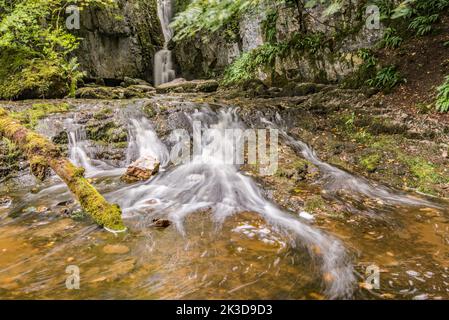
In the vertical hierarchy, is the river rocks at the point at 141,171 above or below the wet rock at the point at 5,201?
above

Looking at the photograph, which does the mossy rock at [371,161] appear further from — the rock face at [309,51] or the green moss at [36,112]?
the green moss at [36,112]

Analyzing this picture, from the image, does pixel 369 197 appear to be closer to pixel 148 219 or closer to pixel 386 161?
pixel 386 161

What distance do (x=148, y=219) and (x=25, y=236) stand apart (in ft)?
4.72

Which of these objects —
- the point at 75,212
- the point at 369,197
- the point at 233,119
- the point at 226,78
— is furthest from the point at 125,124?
the point at 226,78

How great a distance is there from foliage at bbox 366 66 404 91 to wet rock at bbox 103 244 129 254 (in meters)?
8.04

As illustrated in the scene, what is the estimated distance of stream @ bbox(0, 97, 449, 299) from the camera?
2514mm

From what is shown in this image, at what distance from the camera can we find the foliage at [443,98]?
261 inches

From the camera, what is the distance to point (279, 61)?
37.3ft

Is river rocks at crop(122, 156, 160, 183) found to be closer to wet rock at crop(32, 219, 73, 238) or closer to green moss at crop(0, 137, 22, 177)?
wet rock at crop(32, 219, 73, 238)

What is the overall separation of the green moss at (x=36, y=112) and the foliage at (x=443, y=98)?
914cm

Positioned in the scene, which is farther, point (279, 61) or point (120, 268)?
point (279, 61)

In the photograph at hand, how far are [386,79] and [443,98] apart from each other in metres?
1.87

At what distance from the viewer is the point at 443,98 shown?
6730 mm

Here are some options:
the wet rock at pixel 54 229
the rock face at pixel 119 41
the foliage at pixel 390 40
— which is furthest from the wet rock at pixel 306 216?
the rock face at pixel 119 41
